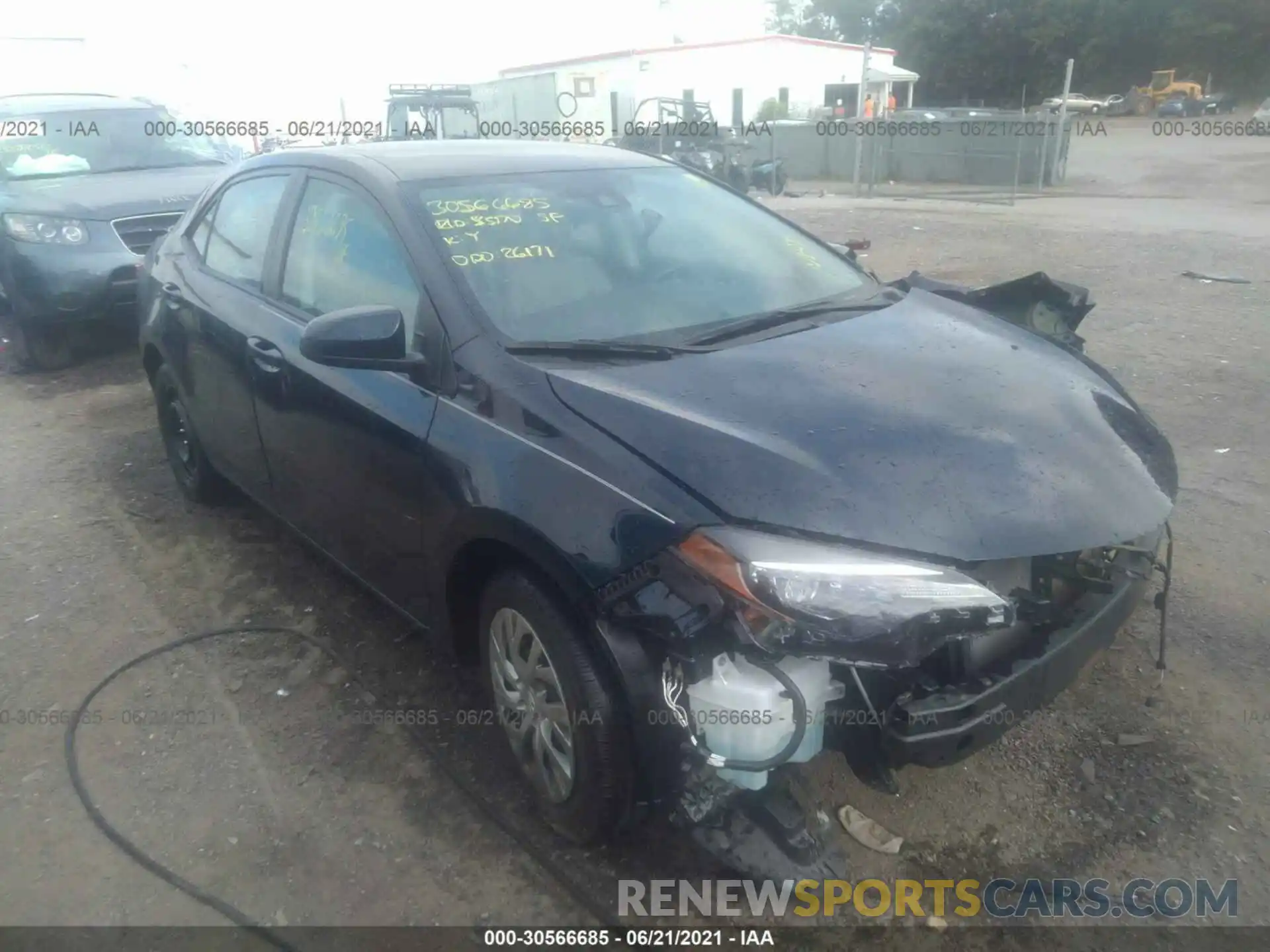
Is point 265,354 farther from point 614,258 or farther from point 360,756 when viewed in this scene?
point 360,756

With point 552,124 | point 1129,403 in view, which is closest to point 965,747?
point 1129,403

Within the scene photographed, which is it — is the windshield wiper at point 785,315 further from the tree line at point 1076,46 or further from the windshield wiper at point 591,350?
the tree line at point 1076,46

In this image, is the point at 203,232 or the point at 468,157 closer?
the point at 468,157

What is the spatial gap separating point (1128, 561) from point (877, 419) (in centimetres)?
75

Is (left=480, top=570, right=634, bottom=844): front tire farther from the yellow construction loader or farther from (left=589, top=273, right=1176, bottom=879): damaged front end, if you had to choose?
the yellow construction loader

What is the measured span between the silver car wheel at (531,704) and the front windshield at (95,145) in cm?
691

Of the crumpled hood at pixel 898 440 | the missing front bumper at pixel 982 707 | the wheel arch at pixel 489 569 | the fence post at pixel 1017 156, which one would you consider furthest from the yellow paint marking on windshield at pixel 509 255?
the fence post at pixel 1017 156

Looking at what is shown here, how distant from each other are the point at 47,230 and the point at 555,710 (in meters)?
6.12

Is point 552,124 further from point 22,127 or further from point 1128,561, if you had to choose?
point 1128,561

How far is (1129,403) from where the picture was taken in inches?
116

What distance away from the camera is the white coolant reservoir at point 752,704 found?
206 centimetres

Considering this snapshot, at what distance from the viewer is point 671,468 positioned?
221 centimetres

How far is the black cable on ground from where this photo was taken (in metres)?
2.43

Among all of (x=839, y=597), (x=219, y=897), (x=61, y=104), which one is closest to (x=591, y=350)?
(x=839, y=597)
